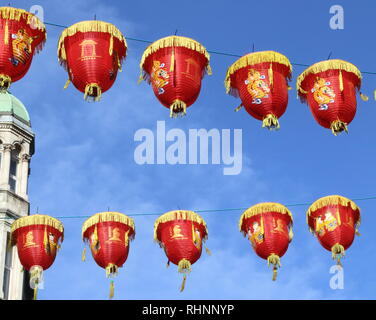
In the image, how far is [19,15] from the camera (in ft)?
79.2

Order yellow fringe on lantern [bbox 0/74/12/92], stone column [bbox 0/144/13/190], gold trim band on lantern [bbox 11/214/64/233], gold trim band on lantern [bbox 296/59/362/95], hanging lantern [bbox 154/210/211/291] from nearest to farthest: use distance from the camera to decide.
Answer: yellow fringe on lantern [bbox 0/74/12/92] < gold trim band on lantern [bbox 296/59/362/95] < hanging lantern [bbox 154/210/211/291] < gold trim band on lantern [bbox 11/214/64/233] < stone column [bbox 0/144/13/190]

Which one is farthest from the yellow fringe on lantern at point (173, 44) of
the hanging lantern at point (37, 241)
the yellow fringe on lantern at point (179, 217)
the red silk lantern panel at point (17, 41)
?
the hanging lantern at point (37, 241)

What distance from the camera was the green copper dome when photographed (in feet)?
124

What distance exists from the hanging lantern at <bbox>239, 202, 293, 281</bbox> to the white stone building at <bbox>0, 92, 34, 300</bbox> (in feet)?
32.7

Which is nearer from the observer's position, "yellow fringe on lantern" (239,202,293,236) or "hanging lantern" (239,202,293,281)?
"hanging lantern" (239,202,293,281)

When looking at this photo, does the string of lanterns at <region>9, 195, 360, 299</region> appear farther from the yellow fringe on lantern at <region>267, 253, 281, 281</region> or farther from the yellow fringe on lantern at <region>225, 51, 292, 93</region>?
the yellow fringe on lantern at <region>225, 51, 292, 93</region>

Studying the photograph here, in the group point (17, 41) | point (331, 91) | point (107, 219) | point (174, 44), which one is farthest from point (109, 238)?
point (331, 91)

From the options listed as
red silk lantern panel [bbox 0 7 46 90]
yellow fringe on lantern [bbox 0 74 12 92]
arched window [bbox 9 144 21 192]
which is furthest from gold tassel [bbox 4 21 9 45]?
arched window [bbox 9 144 21 192]

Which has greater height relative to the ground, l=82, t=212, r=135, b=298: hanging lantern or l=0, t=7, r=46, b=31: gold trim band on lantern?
l=0, t=7, r=46, b=31: gold trim band on lantern

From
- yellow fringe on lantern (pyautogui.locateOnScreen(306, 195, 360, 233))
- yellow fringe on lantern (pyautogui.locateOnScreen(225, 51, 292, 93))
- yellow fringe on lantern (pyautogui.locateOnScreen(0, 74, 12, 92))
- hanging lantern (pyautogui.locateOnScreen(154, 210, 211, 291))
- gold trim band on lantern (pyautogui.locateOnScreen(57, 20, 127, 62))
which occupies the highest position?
gold trim band on lantern (pyautogui.locateOnScreen(57, 20, 127, 62))
